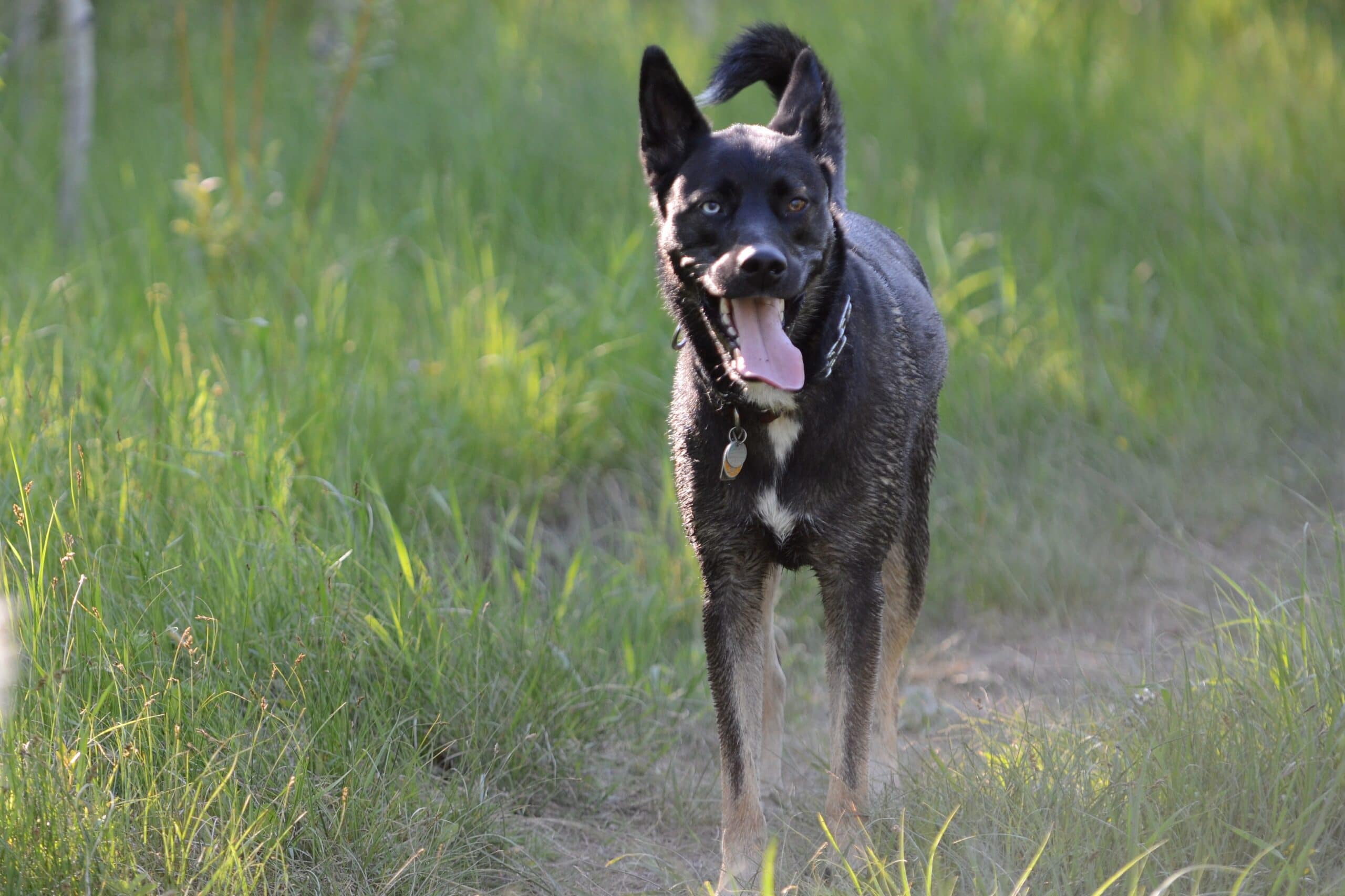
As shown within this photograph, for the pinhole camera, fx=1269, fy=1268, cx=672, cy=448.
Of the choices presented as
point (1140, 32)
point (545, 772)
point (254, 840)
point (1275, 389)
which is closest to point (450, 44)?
point (1140, 32)

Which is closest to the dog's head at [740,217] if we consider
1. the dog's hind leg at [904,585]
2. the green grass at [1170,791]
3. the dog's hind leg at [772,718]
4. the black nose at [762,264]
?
the black nose at [762,264]

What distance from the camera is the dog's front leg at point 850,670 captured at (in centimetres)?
294

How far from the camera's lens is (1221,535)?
4.59 metres

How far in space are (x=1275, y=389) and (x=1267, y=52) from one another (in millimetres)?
2793

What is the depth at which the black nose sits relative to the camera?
271 centimetres

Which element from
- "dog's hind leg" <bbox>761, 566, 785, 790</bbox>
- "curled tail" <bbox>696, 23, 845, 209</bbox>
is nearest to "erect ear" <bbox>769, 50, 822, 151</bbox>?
"curled tail" <bbox>696, 23, 845, 209</bbox>

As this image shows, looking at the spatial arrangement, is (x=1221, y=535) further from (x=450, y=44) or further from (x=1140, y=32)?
(x=450, y=44)

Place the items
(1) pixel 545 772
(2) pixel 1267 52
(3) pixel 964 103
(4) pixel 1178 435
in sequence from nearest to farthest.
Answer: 1. (1) pixel 545 772
2. (4) pixel 1178 435
3. (3) pixel 964 103
4. (2) pixel 1267 52

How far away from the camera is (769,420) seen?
9.70 ft

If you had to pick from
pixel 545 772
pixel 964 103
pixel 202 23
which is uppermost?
pixel 202 23

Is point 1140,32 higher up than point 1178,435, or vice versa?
point 1140,32

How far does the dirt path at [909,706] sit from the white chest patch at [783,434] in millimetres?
857

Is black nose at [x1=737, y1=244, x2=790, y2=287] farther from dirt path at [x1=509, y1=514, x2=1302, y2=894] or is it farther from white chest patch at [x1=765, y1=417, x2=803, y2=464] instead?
dirt path at [x1=509, y1=514, x2=1302, y2=894]

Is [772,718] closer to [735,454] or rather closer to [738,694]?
[738,694]
